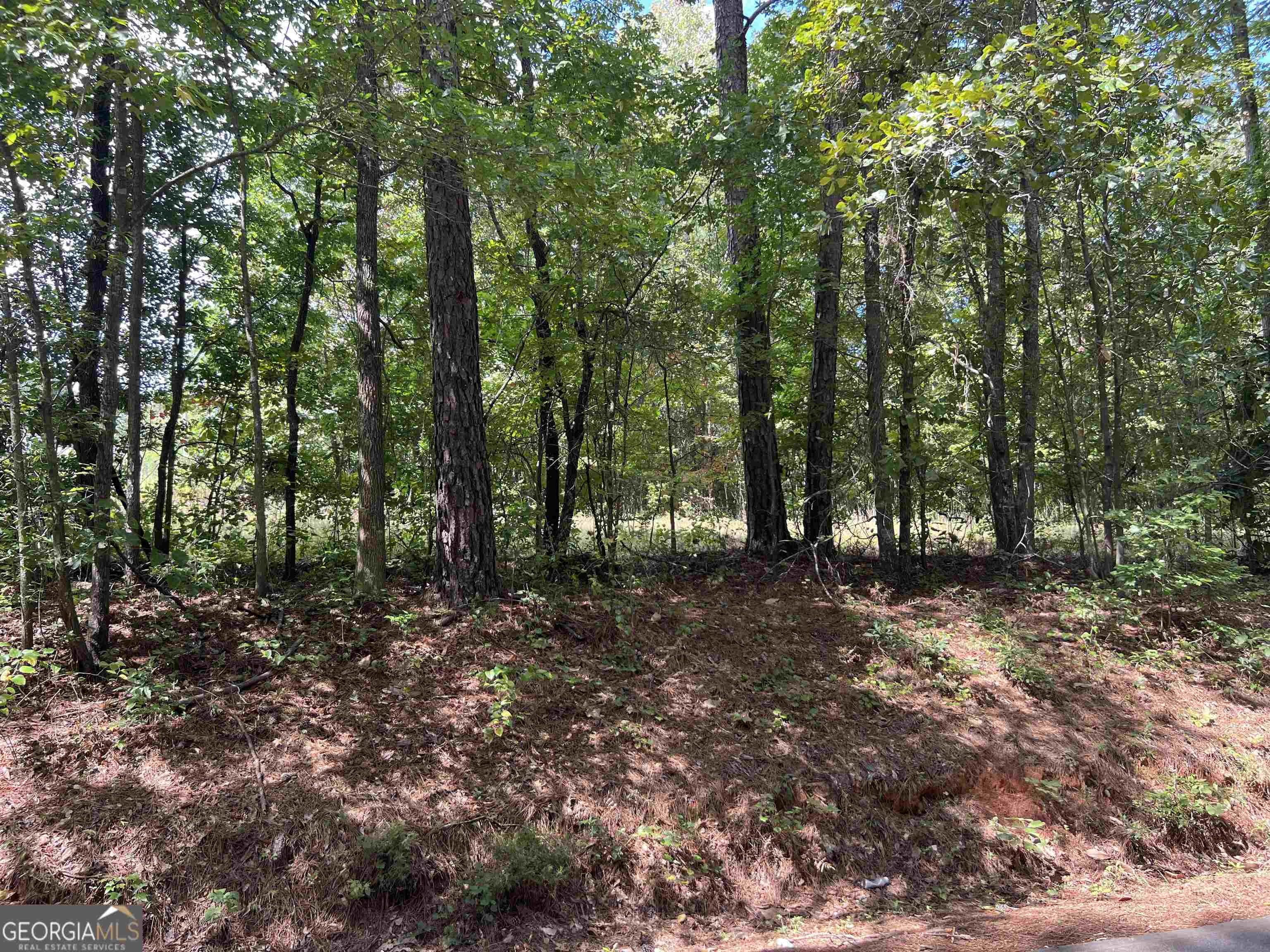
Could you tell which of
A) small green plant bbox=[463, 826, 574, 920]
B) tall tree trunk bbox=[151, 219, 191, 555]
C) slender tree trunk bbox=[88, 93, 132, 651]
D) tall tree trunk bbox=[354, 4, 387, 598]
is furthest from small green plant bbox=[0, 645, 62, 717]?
tall tree trunk bbox=[151, 219, 191, 555]

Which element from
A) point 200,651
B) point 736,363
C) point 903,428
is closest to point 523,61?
point 736,363

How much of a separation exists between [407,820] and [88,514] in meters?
3.50

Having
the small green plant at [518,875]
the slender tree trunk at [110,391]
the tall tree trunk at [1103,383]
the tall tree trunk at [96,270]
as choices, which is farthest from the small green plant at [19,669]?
the tall tree trunk at [1103,383]

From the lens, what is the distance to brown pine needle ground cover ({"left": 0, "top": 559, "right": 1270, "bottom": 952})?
3.50 m

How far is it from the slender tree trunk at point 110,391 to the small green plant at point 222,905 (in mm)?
2586

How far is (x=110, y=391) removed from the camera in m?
5.05

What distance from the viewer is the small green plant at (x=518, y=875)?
Result: 3584 mm

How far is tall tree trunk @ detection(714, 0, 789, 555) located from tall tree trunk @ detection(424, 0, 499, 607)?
3.38m

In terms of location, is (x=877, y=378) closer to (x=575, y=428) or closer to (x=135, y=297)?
(x=575, y=428)

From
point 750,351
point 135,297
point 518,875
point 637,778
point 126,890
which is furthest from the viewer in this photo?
point 750,351

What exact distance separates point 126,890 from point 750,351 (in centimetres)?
730

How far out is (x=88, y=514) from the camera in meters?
4.70

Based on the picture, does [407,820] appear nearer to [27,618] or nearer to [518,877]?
[518,877]

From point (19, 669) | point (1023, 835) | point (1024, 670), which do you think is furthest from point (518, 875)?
point (1024, 670)
